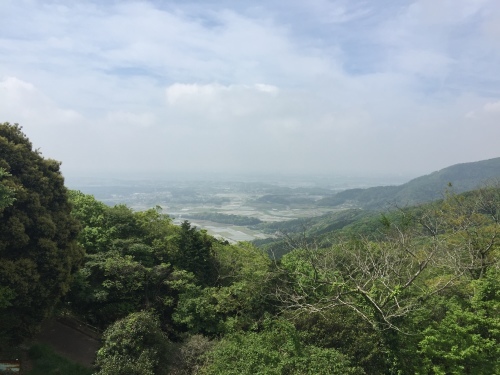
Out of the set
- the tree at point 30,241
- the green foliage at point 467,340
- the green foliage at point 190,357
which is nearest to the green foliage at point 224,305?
the green foliage at point 190,357

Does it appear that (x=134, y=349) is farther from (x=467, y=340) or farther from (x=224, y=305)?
(x=467, y=340)

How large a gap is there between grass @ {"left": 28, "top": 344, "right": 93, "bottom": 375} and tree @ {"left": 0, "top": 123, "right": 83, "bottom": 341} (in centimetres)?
109

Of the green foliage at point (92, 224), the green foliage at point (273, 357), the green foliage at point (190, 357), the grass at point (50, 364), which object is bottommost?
the grass at point (50, 364)

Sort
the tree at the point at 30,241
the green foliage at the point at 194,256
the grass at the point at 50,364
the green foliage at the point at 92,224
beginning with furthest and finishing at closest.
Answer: the green foliage at the point at 194,256, the green foliage at the point at 92,224, the grass at the point at 50,364, the tree at the point at 30,241

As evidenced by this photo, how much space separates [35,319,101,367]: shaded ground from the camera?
38.1 ft

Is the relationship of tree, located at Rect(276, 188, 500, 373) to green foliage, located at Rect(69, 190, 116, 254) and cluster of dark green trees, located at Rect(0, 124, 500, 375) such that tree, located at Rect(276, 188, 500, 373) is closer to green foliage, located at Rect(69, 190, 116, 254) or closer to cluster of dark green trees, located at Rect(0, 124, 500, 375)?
cluster of dark green trees, located at Rect(0, 124, 500, 375)

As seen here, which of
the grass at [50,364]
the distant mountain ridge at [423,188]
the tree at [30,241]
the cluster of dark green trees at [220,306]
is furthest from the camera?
the distant mountain ridge at [423,188]

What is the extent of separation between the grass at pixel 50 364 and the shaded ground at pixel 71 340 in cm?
28

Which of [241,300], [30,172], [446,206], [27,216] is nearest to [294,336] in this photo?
[241,300]

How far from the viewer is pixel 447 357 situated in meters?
8.45

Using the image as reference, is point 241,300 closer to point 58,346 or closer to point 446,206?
point 58,346

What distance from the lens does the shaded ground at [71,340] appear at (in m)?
11.6

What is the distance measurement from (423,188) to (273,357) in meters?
151

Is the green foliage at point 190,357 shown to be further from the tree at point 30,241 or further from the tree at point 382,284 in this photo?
the tree at point 30,241
